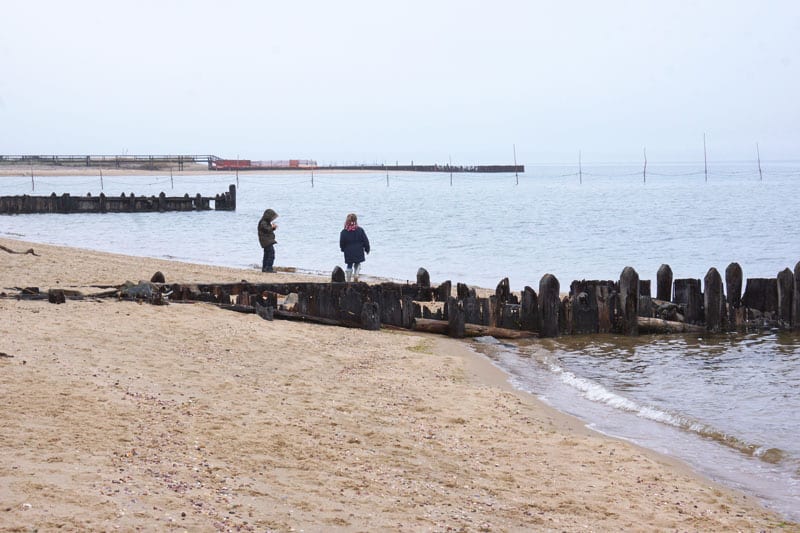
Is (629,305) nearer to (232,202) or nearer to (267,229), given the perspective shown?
(267,229)

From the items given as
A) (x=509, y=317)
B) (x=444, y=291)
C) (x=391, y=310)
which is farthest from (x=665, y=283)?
(x=391, y=310)

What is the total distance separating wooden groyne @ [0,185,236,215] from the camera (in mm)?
59125

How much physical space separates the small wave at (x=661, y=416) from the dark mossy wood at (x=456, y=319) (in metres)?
2.12

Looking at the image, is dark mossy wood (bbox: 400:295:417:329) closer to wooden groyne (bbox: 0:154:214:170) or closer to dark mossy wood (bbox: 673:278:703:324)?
dark mossy wood (bbox: 673:278:703:324)

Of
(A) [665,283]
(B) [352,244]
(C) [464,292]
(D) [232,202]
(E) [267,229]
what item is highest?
(D) [232,202]

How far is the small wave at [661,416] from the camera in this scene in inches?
384

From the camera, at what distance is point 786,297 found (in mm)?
17625

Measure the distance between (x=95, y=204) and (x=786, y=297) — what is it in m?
52.9

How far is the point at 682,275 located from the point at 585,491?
30815mm

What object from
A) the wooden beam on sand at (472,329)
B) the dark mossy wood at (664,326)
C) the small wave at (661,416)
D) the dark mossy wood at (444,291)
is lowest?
the small wave at (661,416)

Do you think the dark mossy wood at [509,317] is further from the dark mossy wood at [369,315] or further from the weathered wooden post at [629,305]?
the dark mossy wood at [369,315]

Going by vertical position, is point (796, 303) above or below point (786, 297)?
below

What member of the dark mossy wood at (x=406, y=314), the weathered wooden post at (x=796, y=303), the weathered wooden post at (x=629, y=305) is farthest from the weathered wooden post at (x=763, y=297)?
the dark mossy wood at (x=406, y=314)

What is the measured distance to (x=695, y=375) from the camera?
1380 cm
